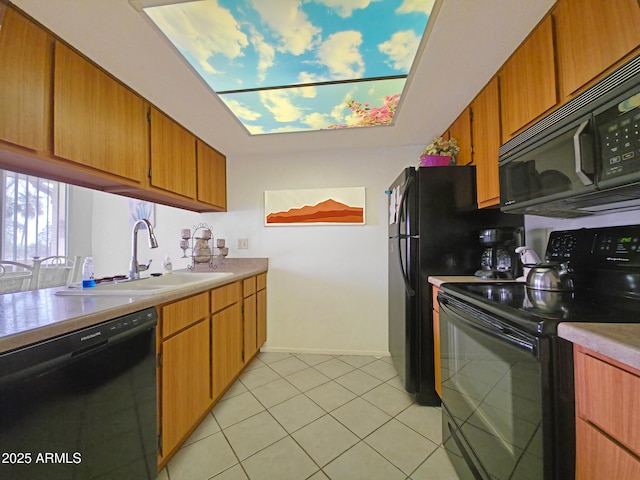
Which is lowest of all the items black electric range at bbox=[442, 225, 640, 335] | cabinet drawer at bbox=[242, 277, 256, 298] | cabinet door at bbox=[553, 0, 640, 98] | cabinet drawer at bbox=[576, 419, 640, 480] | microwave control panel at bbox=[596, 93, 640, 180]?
cabinet drawer at bbox=[576, 419, 640, 480]

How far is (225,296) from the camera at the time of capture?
69.7 inches

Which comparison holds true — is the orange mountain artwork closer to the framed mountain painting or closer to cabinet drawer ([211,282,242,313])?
the framed mountain painting

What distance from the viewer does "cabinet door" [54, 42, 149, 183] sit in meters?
1.13

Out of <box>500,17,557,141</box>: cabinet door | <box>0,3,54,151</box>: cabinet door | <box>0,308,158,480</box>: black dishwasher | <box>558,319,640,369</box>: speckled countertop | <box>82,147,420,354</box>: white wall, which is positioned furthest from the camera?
<box>82,147,420,354</box>: white wall

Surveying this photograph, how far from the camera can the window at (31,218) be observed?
2.46 meters

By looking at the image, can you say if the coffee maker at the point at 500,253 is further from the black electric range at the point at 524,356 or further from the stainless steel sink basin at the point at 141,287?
the stainless steel sink basin at the point at 141,287

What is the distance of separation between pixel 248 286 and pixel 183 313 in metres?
0.88

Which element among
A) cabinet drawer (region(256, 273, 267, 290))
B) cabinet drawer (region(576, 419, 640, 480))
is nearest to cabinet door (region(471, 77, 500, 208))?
cabinet drawer (region(576, 419, 640, 480))

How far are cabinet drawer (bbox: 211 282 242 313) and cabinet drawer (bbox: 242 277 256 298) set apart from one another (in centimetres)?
8

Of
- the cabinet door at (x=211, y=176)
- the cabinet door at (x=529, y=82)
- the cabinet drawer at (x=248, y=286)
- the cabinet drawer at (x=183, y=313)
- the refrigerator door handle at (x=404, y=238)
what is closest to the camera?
the cabinet door at (x=529, y=82)

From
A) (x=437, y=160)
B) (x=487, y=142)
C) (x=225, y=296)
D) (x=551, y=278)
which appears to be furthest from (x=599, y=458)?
(x=225, y=296)

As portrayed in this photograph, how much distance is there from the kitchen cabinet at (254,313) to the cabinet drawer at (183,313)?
0.60m

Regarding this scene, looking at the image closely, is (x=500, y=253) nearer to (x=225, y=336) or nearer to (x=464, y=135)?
(x=464, y=135)

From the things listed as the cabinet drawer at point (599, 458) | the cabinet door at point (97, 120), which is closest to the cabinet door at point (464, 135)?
the cabinet drawer at point (599, 458)
